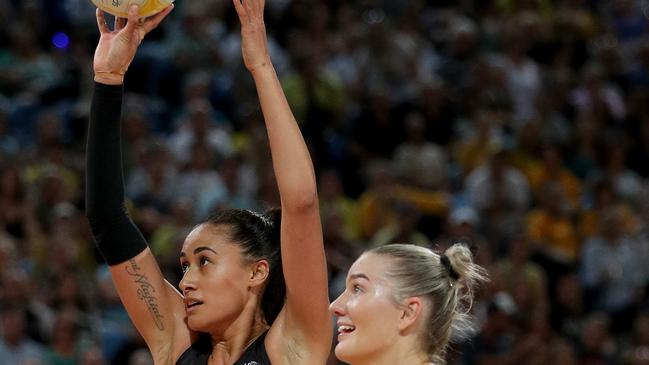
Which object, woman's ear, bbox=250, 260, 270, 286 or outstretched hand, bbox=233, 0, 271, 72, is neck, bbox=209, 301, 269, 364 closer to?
woman's ear, bbox=250, 260, 270, 286

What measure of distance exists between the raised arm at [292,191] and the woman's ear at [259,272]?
0.16 metres

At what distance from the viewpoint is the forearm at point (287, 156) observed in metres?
2.77

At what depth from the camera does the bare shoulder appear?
2.94 metres

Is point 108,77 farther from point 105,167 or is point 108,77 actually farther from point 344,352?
point 344,352

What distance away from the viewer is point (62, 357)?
6797 millimetres

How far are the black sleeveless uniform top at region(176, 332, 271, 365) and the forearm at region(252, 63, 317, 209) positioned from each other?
0.44 meters

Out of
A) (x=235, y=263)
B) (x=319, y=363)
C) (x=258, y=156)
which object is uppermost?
(x=235, y=263)

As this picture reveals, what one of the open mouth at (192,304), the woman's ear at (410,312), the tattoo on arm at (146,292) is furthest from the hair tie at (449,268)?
the tattoo on arm at (146,292)

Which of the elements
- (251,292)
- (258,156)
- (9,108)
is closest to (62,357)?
(258,156)

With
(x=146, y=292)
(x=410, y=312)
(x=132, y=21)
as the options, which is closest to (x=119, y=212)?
(x=146, y=292)

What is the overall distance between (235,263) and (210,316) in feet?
0.52

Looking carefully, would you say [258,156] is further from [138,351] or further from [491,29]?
[491,29]

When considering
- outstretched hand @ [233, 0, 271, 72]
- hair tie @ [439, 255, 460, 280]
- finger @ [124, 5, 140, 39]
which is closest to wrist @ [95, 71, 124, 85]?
finger @ [124, 5, 140, 39]

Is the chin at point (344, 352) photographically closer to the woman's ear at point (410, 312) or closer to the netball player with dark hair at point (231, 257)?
the netball player with dark hair at point (231, 257)
